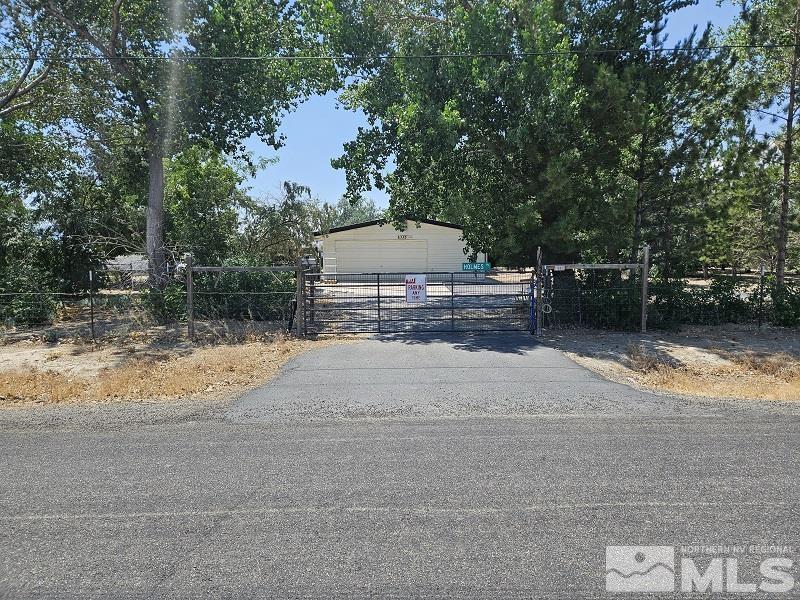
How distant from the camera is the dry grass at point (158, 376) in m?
7.32

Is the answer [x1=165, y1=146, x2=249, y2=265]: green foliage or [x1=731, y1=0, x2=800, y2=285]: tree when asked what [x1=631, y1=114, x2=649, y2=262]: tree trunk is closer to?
[x1=731, y1=0, x2=800, y2=285]: tree

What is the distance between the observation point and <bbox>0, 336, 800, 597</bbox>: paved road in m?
2.96

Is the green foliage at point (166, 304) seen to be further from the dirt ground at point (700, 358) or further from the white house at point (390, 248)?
the white house at point (390, 248)

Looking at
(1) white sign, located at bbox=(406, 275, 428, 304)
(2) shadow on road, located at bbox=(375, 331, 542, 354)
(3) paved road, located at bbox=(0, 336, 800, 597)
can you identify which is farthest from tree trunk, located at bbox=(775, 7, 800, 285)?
(3) paved road, located at bbox=(0, 336, 800, 597)

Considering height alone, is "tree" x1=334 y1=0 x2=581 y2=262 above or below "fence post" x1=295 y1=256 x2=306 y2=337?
above

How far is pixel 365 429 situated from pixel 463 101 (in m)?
9.98

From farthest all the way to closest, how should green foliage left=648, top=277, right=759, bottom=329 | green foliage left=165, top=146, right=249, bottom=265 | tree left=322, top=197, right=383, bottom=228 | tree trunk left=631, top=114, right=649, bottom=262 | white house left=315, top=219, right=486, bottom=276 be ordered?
tree left=322, top=197, right=383, bottom=228 < white house left=315, top=219, right=486, bottom=276 < green foliage left=165, top=146, right=249, bottom=265 < tree trunk left=631, top=114, right=649, bottom=262 < green foliage left=648, top=277, right=759, bottom=329

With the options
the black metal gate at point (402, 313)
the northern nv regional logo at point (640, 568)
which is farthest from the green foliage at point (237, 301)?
the northern nv regional logo at point (640, 568)

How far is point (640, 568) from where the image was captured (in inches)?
117

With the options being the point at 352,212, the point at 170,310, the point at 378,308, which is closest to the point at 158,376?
the point at 378,308

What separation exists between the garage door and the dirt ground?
A: 20.2 metres

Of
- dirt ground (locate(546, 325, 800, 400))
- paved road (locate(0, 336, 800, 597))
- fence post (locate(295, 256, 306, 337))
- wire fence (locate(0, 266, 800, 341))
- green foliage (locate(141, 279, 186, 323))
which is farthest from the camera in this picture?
green foliage (locate(141, 279, 186, 323))

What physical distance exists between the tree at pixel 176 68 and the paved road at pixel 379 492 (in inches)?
391

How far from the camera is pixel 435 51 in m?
13.7
